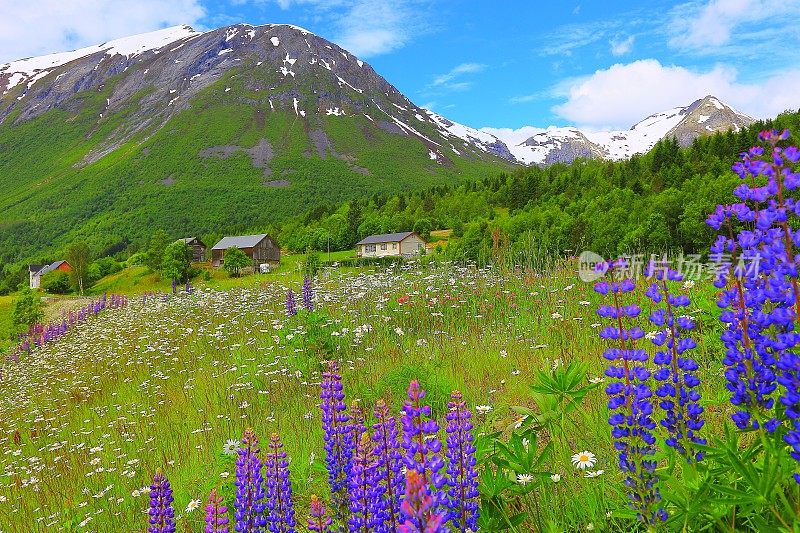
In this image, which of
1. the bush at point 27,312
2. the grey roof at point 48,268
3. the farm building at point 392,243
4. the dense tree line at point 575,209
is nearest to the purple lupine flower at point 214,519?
the dense tree line at point 575,209

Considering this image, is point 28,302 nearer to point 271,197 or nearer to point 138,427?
point 138,427

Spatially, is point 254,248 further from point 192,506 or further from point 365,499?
point 365,499

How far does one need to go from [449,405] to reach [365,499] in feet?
1.91

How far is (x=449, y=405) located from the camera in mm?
2621

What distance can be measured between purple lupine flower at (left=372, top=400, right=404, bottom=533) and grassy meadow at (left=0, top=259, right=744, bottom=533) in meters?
0.64

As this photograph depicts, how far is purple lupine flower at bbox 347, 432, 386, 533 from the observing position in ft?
7.58

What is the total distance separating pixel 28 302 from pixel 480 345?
1063 inches

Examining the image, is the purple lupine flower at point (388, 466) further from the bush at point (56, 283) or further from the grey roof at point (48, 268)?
the grey roof at point (48, 268)

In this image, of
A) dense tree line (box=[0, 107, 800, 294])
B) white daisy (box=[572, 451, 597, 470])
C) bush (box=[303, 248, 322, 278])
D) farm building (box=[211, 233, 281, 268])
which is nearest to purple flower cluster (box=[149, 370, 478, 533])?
white daisy (box=[572, 451, 597, 470])

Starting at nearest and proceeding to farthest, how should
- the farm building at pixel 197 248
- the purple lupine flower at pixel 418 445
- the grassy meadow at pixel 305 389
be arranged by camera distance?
the purple lupine flower at pixel 418 445, the grassy meadow at pixel 305 389, the farm building at pixel 197 248

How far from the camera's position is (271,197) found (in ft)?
576

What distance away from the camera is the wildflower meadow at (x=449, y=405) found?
224cm

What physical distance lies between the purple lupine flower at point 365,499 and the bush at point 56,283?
3888 inches

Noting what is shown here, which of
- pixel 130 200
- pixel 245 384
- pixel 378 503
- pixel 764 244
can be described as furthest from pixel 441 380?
pixel 130 200
